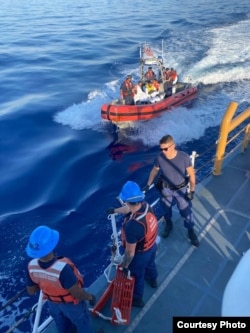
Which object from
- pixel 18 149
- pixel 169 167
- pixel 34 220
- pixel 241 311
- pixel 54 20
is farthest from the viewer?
pixel 54 20

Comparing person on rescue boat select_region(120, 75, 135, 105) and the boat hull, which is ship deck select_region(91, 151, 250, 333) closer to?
the boat hull

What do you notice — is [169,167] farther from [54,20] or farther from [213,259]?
[54,20]

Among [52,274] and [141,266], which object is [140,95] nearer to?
[141,266]

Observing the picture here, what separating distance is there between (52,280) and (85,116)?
11895 mm

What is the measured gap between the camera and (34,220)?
27.3 feet

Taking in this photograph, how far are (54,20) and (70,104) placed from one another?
22.2 metres

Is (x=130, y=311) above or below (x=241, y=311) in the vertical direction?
below

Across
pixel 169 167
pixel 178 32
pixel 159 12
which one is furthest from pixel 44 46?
pixel 169 167

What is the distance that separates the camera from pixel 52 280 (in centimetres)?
308

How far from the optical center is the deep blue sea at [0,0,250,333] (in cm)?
A: 812

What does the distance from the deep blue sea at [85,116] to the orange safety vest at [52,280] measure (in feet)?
10.7

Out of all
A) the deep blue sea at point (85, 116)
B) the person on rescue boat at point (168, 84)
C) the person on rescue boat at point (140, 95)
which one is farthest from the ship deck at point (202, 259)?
the person on rescue boat at point (168, 84)

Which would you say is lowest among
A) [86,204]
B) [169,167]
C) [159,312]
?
[86,204]

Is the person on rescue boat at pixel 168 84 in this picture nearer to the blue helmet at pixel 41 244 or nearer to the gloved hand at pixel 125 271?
the gloved hand at pixel 125 271
